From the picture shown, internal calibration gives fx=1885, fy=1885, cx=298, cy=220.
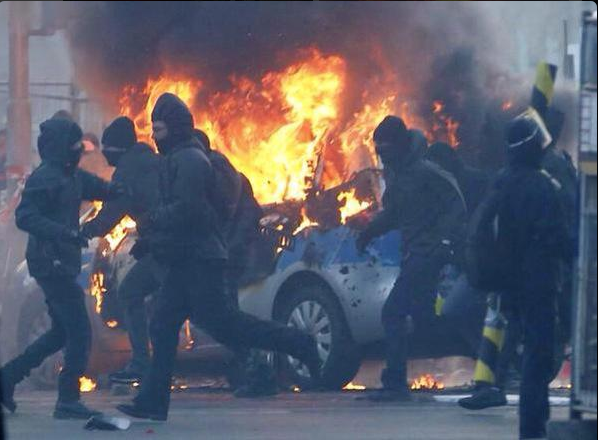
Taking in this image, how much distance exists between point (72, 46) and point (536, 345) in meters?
3.81

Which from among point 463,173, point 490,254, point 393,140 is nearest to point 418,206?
point 393,140

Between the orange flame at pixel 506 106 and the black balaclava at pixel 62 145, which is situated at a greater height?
the orange flame at pixel 506 106

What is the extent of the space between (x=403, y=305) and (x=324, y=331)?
0.84 m

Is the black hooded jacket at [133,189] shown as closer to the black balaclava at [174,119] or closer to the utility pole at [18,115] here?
the utility pole at [18,115]

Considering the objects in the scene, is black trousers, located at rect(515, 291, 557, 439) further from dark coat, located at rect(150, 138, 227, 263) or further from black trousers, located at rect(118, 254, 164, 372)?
black trousers, located at rect(118, 254, 164, 372)

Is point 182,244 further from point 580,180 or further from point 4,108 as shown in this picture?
point 4,108

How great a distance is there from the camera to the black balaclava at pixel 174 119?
11.3m

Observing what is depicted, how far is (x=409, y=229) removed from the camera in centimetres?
1281

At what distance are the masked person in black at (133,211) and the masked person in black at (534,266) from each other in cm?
335

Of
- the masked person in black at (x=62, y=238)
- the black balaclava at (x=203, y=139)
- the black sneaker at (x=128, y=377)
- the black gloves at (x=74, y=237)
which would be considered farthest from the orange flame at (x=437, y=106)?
the black gloves at (x=74, y=237)

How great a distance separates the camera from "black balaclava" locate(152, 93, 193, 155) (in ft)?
37.1

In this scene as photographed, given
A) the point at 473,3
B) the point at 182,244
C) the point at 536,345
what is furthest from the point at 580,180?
the point at 182,244

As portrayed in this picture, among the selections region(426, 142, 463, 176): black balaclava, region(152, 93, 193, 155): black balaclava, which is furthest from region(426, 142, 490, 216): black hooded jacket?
region(152, 93, 193, 155): black balaclava

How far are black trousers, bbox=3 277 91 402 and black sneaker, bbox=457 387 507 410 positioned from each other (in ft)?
7.64
